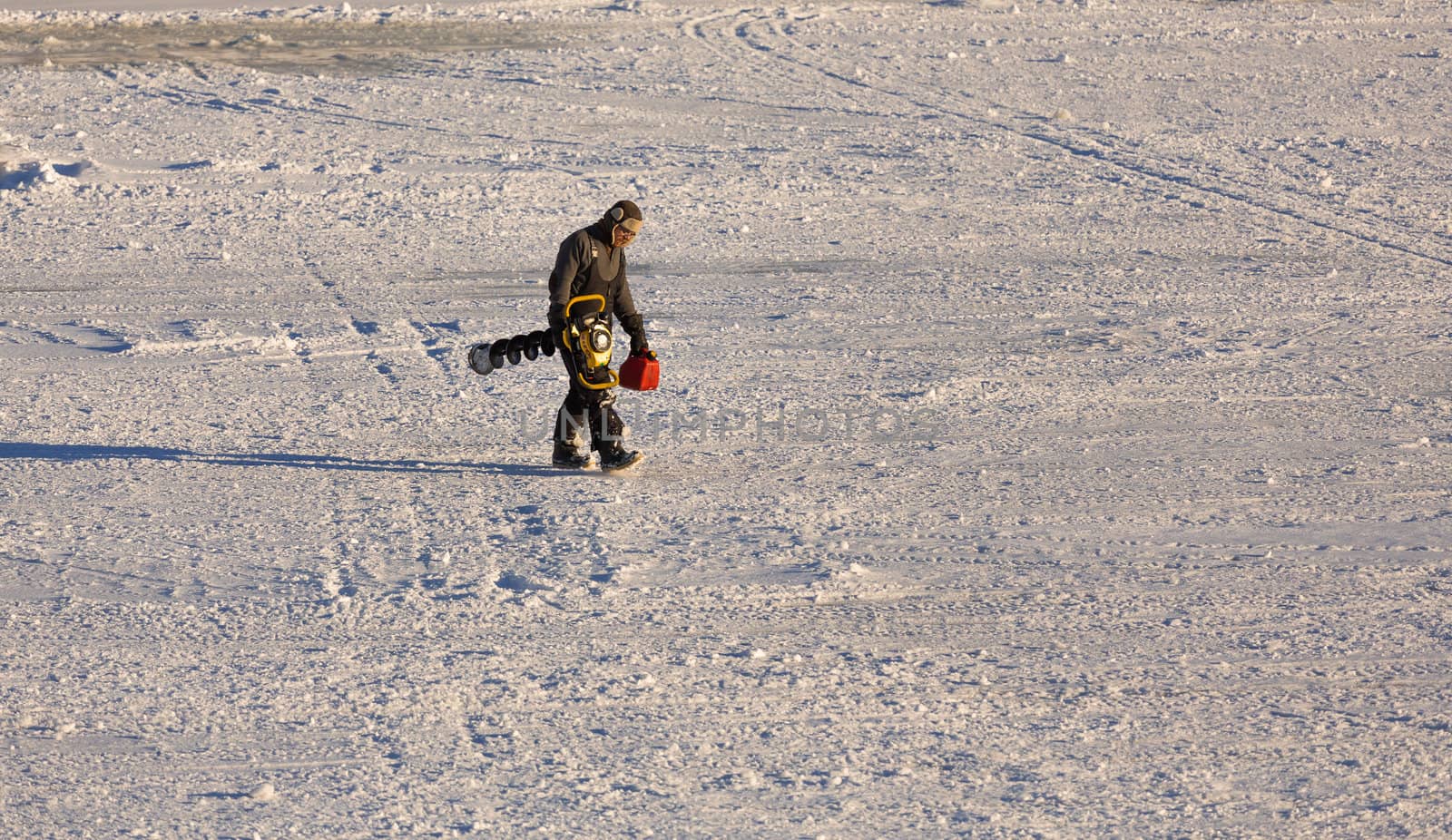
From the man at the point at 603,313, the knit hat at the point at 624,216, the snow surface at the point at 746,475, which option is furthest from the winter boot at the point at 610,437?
the knit hat at the point at 624,216

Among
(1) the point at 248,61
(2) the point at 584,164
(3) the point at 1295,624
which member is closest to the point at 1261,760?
(3) the point at 1295,624

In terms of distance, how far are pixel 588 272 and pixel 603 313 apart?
0.83 feet

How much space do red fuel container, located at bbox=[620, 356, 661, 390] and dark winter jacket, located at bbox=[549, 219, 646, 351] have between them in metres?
0.31

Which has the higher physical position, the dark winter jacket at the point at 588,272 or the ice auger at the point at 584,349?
the dark winter jacket at the point at 588,272

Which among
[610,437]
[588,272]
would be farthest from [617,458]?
[588,272]

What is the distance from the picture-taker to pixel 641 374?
8836mm

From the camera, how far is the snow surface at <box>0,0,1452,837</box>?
595 cm

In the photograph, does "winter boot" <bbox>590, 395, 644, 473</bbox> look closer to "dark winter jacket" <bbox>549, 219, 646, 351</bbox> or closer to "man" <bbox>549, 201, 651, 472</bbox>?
"man" <bbox>549, 201, 651, 472</bbox>

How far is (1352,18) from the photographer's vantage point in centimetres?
2511

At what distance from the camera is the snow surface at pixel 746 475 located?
595 cm

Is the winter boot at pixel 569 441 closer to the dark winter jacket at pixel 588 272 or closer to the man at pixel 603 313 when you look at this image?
the man at pixel 603 313

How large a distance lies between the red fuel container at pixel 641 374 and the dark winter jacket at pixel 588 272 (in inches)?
12.1

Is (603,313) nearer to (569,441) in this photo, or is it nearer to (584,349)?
(584,349)

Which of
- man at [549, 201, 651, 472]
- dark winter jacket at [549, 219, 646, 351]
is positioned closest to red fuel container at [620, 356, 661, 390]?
man at [549, 201, 651, 472]
